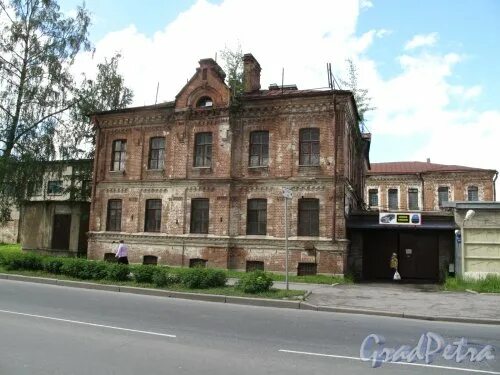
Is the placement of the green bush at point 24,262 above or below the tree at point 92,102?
below

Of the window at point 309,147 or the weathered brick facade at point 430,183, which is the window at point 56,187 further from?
the weathered brick facade at point 430,183

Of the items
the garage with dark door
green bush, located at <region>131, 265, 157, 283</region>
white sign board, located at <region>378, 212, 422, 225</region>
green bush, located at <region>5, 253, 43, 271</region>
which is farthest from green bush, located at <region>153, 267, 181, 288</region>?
white sign board, located at <region>378, 212, 422, 225</region>

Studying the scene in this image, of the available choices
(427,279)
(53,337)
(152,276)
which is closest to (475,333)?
(53,337)

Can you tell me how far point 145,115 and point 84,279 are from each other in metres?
11.7

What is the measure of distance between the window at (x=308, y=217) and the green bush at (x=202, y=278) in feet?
24.4

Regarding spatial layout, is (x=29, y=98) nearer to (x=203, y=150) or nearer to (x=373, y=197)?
(x=203, y=150)

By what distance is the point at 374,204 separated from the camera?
47562 mm

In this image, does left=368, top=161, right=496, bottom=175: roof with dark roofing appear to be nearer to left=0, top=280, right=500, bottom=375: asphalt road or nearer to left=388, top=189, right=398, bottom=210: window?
left=388, top=189, right=398, bottom=210: window

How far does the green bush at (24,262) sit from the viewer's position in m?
18.8

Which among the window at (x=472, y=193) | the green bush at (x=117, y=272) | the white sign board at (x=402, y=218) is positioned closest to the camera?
Result: the green bush at (x=117, y=272)

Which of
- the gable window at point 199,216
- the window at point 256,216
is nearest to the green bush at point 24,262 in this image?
the gable window at point 199,216

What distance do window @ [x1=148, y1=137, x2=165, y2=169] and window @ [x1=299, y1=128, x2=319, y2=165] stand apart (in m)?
8.15

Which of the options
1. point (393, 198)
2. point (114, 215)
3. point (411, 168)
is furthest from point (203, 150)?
point (411, 168)

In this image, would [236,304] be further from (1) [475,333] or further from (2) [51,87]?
(2) [51,87]
